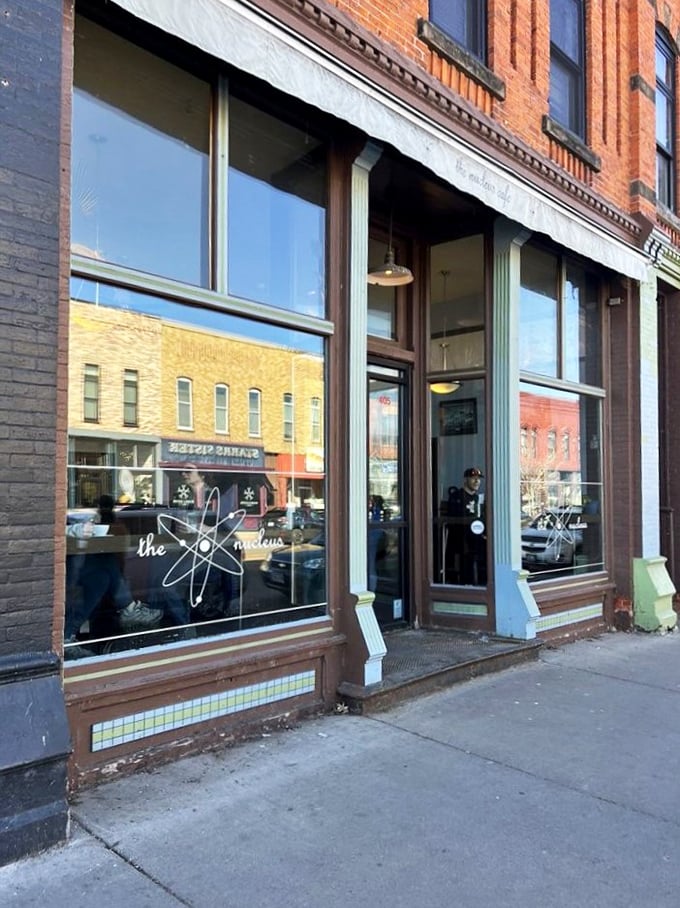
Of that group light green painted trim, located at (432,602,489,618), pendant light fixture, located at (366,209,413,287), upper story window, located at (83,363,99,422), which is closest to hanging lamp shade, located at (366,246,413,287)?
pendant light fixture, located at (366,209,413,287)

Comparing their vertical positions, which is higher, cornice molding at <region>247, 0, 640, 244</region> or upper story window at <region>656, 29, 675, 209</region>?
upper story window at <region>656, 29, 675, 209</region>

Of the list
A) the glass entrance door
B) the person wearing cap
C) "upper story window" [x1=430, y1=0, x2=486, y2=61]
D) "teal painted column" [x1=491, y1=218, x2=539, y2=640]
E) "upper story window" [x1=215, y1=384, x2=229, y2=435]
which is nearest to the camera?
"upper story window" [x1=215, y1=384, x2=229, y2=435]

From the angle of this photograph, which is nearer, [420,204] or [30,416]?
[30,416]

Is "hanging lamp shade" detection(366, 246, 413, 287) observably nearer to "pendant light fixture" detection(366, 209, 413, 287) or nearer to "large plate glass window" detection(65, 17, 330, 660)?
"pendant light fixture" detection(366, 209, 413, 287)

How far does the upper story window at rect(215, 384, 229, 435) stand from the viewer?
4.87 metres

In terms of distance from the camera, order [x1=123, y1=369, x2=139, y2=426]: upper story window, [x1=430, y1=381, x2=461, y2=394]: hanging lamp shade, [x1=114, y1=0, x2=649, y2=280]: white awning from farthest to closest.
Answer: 1. [x1=430, y1=381, x2=461, y2=394]: hanging lamp shade
2. [x1=123, y1=369, x2=139, y2=426]: upper story window
3. [x1=114, y1=0, x2=649, y2=280]: white awning

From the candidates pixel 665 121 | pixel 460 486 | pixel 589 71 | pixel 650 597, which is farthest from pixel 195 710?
pixel 665 121

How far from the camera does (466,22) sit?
6738 millimetres

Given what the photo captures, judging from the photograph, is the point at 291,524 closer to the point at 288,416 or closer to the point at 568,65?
the point at 288,416

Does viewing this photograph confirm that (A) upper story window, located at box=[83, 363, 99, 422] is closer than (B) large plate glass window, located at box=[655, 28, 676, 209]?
Yes

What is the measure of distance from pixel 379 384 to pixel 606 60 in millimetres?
5223

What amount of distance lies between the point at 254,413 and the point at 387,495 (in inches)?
91.4

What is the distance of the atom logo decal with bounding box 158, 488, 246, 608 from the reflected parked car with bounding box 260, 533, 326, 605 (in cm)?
28

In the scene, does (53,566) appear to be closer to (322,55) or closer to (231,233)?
(231,233)
